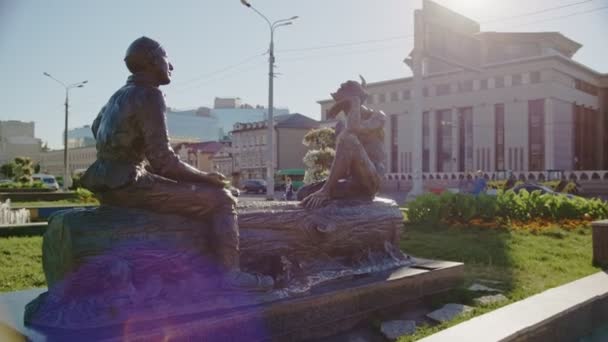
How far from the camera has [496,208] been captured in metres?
11.7

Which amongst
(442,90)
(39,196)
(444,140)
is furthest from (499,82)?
(39,196)

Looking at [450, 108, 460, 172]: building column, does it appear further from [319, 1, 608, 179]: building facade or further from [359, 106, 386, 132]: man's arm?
[359, 106, 386, 132]: man's arm

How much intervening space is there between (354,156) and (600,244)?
4755 mm

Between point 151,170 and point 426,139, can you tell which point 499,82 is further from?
point 151,170

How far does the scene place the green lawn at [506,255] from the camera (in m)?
5.98

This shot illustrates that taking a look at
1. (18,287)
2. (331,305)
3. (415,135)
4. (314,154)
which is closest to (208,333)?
(331,305)

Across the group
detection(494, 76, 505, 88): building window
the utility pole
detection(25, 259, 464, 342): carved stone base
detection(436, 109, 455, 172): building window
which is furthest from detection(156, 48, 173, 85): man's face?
detection(436, 109, 455, 172): building window

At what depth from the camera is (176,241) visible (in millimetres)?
3535

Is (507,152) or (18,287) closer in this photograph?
(18,287)

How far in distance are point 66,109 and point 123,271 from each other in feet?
99.1

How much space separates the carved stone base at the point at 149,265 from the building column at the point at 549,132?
131 feet

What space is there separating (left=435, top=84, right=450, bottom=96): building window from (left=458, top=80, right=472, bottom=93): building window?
3.58 ft

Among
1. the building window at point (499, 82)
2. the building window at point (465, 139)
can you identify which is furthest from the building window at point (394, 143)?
the building window at point (499, 82)

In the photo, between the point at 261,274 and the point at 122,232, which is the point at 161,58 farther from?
the point at 261,274
